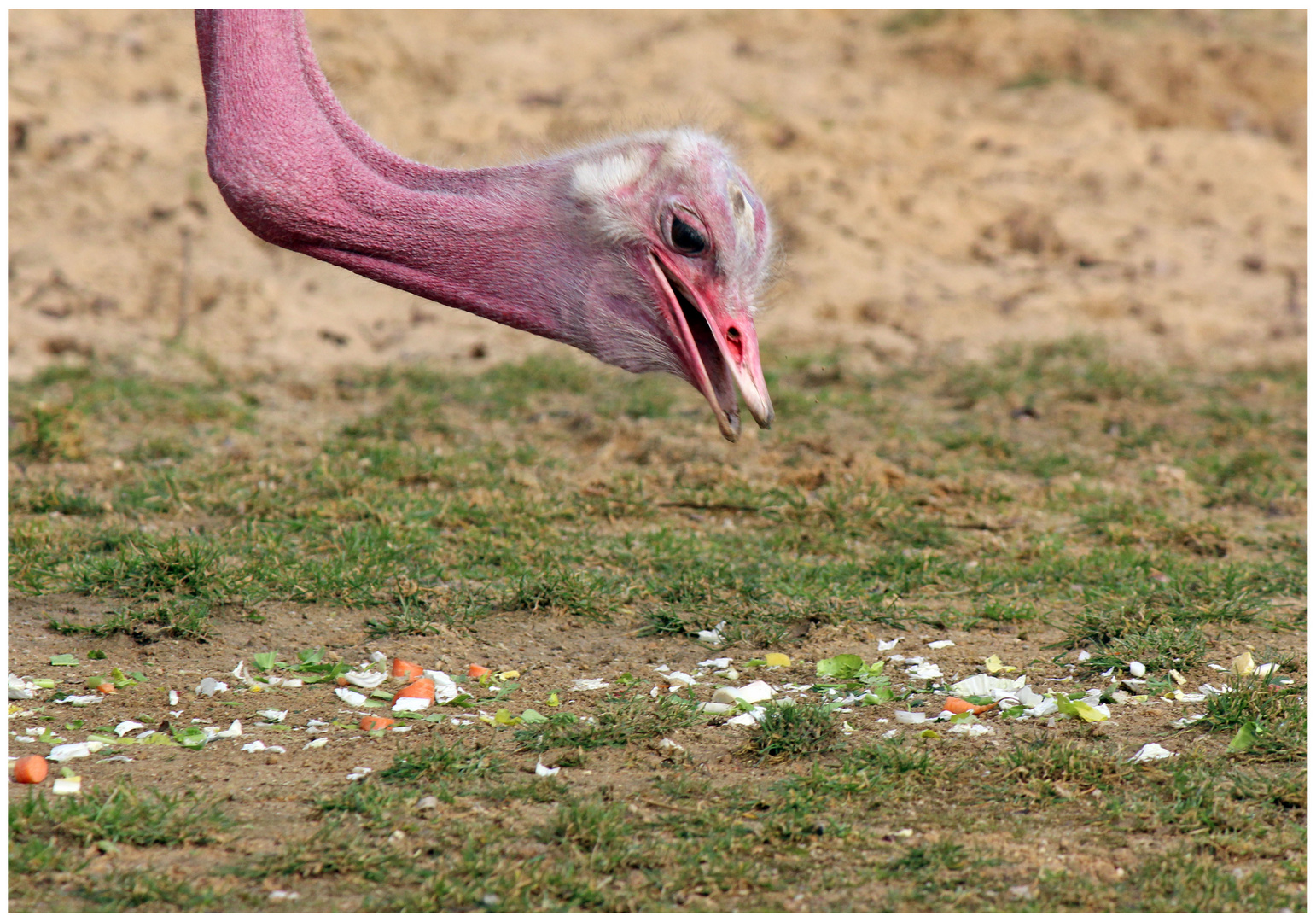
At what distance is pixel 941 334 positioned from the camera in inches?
329

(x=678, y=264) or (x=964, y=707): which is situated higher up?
(x=678, y=264)

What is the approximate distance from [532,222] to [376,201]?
15.1 inches

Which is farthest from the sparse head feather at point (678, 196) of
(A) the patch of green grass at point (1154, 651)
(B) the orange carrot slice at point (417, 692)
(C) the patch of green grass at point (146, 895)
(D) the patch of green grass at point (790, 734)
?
(C) the patch of green grass at point (146, 895)

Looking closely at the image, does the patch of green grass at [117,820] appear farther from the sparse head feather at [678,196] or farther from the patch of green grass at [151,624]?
the sparse head feather at [678,196]

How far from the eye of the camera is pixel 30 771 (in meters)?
3.05

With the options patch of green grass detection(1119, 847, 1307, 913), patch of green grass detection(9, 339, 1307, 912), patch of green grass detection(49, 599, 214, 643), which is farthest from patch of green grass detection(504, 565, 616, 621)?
patch of green grass detection(1119, 847, 1307, 913)

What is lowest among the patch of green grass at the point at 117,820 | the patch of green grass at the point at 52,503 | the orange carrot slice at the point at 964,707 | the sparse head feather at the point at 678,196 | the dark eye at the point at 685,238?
the patch of green grass at the point at 117,820

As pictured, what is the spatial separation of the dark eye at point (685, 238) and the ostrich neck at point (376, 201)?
0.20 m

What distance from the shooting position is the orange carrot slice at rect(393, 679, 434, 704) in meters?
3.58

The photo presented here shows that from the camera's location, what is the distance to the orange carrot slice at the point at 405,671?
3.73 m

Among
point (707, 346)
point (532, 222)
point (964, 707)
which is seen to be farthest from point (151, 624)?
point (964, 707)

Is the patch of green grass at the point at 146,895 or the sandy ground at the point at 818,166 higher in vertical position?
the sandy ground at the point at 818,166

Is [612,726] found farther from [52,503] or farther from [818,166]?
[818,166]

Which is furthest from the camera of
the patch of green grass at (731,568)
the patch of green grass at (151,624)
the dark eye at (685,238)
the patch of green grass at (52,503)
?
the patch of green grass at (52,503)
